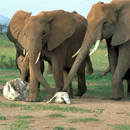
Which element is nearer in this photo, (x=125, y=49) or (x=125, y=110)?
(x=125, y=110)

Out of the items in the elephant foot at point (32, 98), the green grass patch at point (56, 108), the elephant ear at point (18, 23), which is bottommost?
the elephant foot at point (32, 98)

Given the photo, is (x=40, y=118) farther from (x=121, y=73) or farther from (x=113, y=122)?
(x=121, y=73)

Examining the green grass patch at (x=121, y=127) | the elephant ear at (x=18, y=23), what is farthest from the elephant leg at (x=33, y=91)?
the green grass patch at (x=121, y=127)

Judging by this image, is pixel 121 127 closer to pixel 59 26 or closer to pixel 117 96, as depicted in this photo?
pixel 117 96

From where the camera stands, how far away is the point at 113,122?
6168 millimetres

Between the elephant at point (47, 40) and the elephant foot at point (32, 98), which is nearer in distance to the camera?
the elephant at point (47, 40)

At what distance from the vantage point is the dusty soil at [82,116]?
583cm

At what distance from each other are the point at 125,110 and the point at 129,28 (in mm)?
1867

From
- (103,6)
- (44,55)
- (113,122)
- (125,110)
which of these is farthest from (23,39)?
(113,122)

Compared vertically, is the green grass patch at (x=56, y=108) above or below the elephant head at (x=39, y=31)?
below

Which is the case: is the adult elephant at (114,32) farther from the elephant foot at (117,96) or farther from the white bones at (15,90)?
the white bones at (15,90)

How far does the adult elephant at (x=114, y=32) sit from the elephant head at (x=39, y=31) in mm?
498

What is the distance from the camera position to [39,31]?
312 inches

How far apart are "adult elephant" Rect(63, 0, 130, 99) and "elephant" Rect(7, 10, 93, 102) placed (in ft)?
1.50
